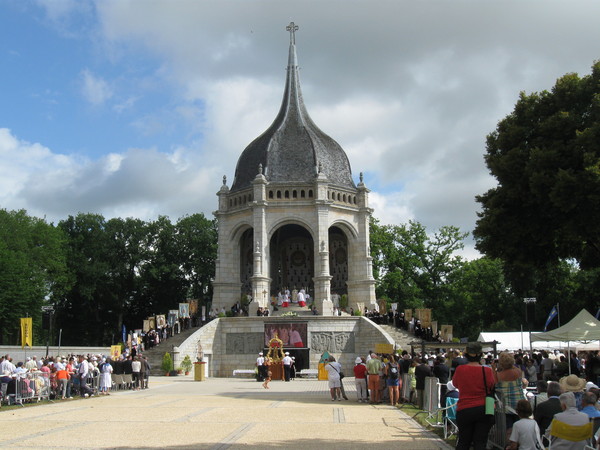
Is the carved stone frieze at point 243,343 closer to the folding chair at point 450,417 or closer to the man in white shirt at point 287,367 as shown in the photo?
the man in white shirt at point 287,367

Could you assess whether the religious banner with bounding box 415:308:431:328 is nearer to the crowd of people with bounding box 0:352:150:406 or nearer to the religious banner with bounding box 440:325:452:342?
the religious banner with bounding box 440:325:452:342

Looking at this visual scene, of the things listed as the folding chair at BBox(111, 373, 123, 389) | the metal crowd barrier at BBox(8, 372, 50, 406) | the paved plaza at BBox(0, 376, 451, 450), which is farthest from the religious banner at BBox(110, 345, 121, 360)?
the metal crowd barrier at BBox(8, 372, 50, 406)

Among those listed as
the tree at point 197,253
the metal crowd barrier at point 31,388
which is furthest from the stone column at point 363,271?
the metal crowd barrier at point 31,388

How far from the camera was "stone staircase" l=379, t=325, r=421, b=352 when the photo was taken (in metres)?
37.9

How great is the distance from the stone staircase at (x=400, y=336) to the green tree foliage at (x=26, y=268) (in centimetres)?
2734

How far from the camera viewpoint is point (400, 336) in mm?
39625

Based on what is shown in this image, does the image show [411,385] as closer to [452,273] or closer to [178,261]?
[452,273]

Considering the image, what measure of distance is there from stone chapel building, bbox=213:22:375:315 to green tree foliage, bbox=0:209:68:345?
15.2m

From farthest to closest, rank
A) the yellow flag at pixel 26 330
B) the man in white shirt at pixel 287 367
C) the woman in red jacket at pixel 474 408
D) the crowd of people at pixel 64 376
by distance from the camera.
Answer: the man in white shirt at pixel 287 367
the yellow flag at pixel 26 330
the crowd of people at pixel 64 376
the woman in red jacket at pixel 474 408

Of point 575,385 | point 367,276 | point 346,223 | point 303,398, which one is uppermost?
point 346,223

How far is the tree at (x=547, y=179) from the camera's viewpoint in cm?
1989

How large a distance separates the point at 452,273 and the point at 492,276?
11.5ft

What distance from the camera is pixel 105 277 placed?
60.5 meters

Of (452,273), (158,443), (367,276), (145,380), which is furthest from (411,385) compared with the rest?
(452,273)
